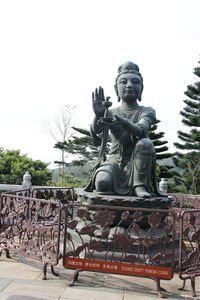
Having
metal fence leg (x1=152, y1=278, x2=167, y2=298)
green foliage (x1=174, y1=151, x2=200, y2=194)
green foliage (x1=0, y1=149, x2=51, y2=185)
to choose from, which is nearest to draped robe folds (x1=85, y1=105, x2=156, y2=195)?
metal fence leg (x1=152, y1=278, x2=167, y2=298)

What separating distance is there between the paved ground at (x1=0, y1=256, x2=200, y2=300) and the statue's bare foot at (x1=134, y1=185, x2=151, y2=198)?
110cm

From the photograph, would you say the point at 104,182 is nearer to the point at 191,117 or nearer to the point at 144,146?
the point at 144,146

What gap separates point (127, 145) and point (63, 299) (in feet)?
8.55

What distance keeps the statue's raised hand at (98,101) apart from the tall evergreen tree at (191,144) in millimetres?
11563

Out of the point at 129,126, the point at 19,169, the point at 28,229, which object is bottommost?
the point at 28,229

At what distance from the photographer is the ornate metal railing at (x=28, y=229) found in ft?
11.8

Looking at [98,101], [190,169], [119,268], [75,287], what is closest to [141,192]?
[119,268]

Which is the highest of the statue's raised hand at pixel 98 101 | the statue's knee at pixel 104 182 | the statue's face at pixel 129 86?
the statue's face at pixel 129 86

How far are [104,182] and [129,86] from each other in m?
1.58

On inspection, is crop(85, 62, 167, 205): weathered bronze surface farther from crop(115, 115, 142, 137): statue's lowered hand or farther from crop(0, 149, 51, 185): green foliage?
crop(0, 149, 51, 185): green foliage

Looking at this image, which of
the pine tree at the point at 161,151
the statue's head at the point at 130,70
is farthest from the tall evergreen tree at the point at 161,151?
the statue's head at the point at 130,70

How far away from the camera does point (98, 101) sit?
473 centimetres

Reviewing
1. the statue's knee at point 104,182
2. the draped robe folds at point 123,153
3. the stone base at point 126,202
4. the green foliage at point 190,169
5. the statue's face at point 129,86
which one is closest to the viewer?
the stone base at point 126,202

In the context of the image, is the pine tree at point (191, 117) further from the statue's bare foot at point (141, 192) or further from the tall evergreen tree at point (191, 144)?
the statue's bare foot at point (141, 192)
